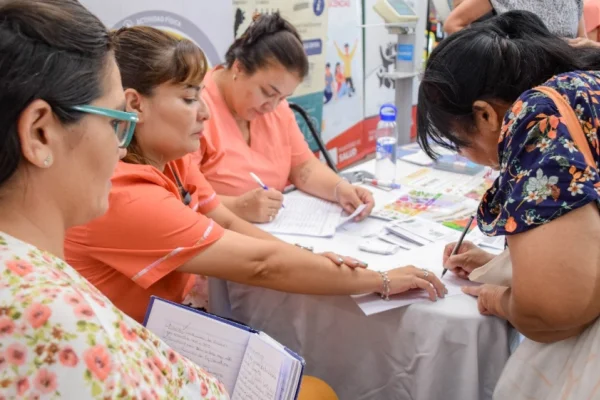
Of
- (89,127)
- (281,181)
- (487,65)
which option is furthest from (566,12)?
(89,127)

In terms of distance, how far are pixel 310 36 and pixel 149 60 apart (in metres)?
2.41

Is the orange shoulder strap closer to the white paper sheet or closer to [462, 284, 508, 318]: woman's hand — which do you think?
[462, 284, 508, 318]: woman's hand

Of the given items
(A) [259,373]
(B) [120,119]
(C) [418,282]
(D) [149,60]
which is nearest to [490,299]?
(C) [418,282]

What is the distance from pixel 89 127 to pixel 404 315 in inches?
32.7

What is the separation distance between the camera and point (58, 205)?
782 millimetres

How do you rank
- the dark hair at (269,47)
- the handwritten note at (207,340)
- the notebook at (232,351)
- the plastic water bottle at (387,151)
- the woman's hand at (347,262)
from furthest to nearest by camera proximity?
1. the plastic water bottle at (387,151)
2. the dark hair at (269,47)
3. the woman's hand at (347,262)
4. the handwritten note at (207,340)
5. the notebook at (232,351)

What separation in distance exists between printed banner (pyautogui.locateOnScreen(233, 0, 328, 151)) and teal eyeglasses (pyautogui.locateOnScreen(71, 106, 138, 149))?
236cm

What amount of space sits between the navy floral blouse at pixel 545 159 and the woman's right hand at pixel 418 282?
0.33 meters

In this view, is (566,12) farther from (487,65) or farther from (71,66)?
(71,66)

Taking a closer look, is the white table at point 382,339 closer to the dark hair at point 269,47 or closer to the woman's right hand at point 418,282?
the woman's right hand at point 418,282

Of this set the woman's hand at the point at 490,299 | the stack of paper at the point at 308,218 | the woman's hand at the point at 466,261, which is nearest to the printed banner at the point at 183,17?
the stack of paper at the point at 308,218

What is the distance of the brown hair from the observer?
1308 mm

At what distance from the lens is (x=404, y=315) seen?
1288 millimetres

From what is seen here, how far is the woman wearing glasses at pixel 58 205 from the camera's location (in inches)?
24.6
